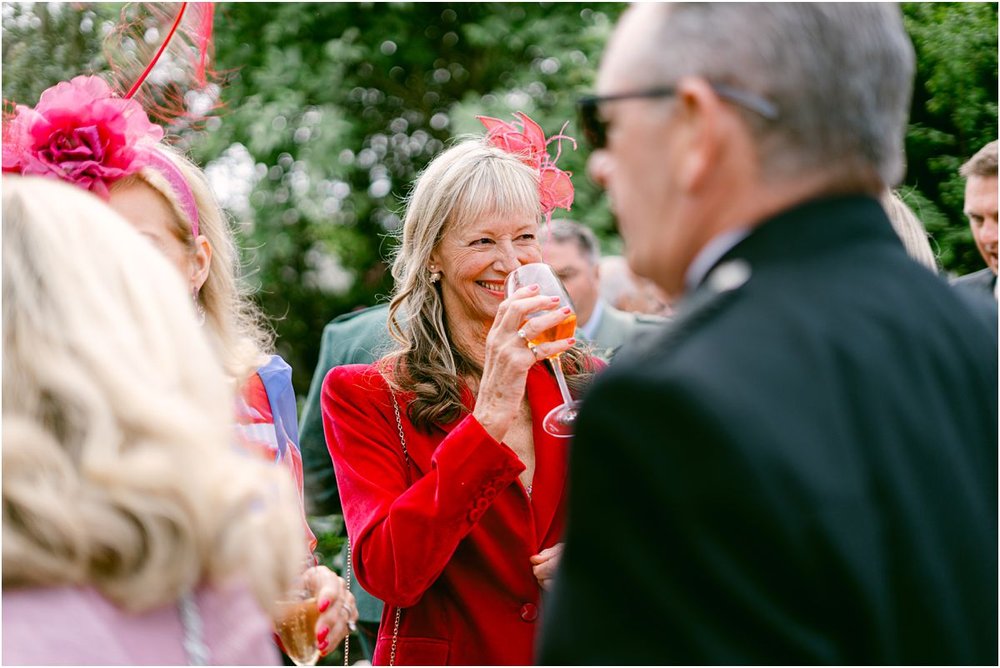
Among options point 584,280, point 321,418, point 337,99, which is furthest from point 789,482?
point 337,99

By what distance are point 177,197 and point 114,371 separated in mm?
1549

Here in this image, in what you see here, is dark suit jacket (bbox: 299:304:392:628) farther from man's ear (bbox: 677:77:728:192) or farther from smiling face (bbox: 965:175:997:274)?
man's ear (bbox: 677:77:728:192)

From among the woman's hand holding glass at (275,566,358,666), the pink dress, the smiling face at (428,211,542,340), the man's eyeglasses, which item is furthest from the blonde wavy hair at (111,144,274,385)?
the man's eyeglasses

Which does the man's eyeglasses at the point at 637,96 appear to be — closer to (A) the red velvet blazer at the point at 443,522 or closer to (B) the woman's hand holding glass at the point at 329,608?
(A) the red velvet blazer at the point at 443,522

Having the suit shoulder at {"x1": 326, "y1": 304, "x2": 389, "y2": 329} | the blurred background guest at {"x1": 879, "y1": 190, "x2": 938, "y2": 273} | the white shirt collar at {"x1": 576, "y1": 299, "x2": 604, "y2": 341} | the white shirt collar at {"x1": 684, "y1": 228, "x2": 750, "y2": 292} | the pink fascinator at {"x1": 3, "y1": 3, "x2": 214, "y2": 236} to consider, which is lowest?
the white shirt collar at {"x1": 576, "y1": 299, "x2": 604, "y2": 341}

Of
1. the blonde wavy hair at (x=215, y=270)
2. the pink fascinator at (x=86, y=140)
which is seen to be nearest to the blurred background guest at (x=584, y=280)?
the blonde wavy hair at (x=215, y=270)

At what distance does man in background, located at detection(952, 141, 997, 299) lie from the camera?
424cm

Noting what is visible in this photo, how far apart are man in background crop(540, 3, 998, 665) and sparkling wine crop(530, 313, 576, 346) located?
1141 mm

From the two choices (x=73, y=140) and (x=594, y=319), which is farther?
(x=594, y=319)

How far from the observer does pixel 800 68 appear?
1.53 m

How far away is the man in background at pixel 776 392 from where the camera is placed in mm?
1357

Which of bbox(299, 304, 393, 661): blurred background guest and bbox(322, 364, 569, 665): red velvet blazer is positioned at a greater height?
bbox(322, 364, 569, 665): red velvet blazer

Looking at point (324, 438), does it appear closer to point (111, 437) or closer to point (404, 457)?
point (404, 457)

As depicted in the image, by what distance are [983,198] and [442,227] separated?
2366 millimetres
